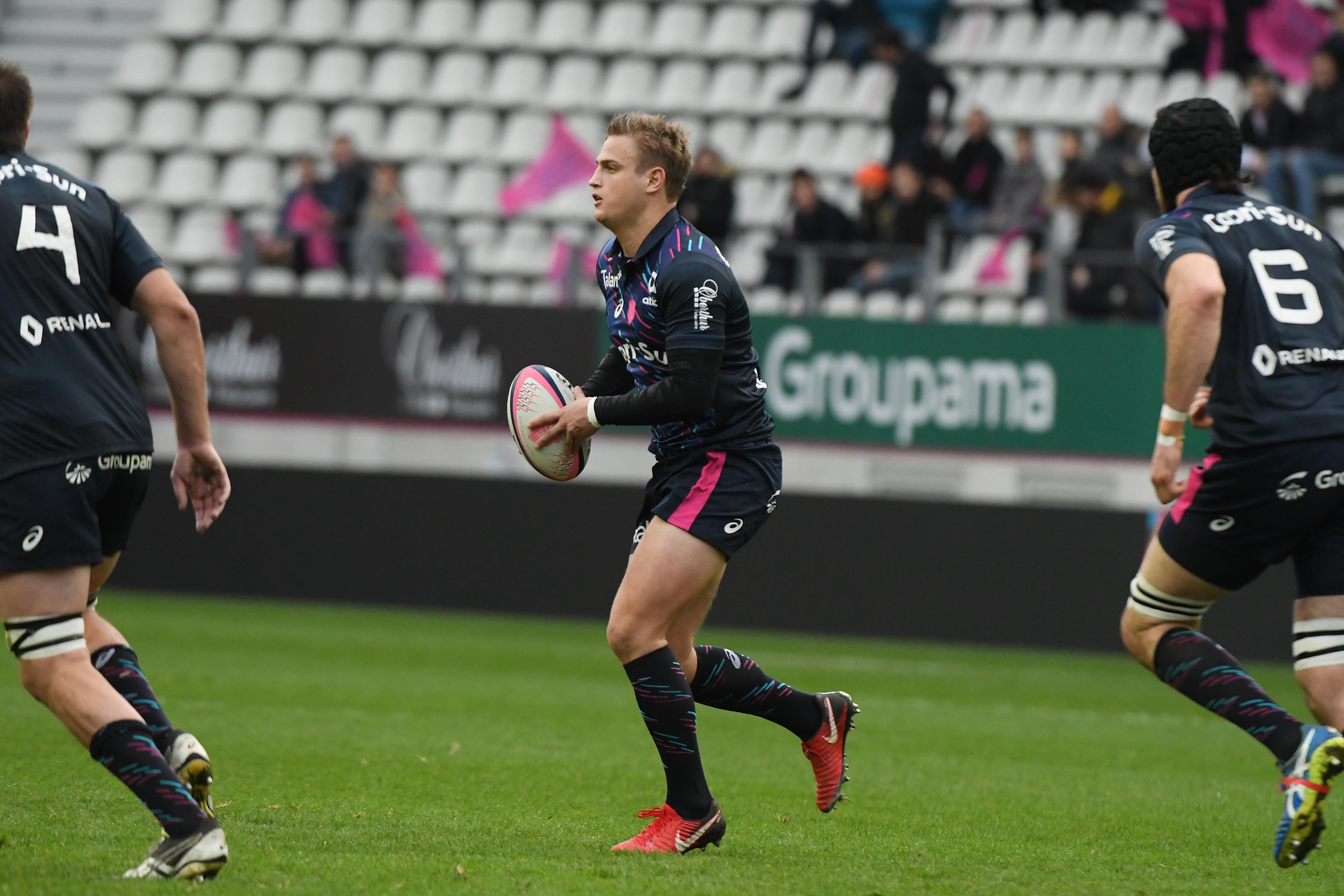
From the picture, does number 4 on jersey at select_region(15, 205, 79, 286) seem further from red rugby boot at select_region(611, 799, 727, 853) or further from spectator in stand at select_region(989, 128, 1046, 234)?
spectator in stand at select_region(989, 128, 1046, 234)

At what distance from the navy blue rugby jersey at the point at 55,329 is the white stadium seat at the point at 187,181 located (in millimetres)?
13896

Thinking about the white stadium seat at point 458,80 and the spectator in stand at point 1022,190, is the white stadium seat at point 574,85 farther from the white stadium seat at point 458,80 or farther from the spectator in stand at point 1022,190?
the spectator in stand at point 1022,190

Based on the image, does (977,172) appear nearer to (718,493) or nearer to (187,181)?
(187,181)

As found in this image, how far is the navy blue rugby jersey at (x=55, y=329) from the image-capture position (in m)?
4.62

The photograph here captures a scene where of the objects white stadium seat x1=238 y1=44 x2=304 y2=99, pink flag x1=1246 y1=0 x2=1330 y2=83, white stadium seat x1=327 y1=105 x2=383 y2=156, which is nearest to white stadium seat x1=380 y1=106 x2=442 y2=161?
white stadium seat x1=327 y1=105 x2=383 y2=156

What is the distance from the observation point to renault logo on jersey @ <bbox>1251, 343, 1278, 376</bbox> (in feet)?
16.9

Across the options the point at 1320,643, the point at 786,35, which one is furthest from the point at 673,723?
the point at 786,35

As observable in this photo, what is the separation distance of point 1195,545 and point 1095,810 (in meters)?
1.69

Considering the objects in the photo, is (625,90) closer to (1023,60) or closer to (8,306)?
(1023,60)

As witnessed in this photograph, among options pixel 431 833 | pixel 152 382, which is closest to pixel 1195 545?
pixel 431 833

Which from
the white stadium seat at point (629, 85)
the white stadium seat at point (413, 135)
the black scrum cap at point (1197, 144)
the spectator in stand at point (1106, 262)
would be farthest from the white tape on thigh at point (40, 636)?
the white stadium seat at point (413, 135)

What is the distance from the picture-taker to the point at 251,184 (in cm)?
1823

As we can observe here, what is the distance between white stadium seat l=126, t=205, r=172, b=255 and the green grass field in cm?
624

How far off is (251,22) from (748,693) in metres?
15.9
